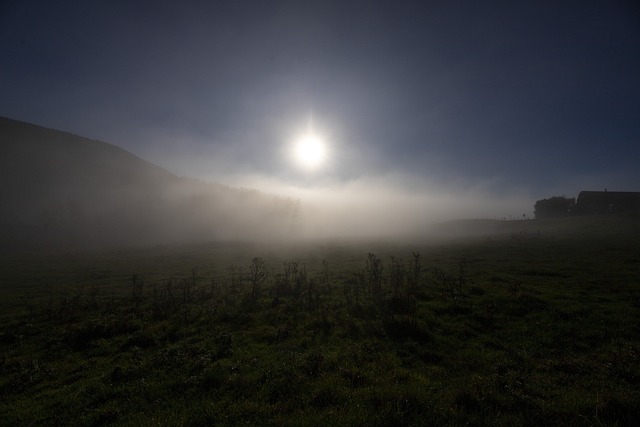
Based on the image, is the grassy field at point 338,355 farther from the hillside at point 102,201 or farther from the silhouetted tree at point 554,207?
the silhouetted tree at point 554,207

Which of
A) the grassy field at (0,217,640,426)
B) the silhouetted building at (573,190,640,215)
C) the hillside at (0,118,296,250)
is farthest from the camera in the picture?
the hillside at (0,118,296,250)

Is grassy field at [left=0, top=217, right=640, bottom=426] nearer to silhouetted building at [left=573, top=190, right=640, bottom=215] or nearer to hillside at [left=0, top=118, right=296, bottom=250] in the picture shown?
hillside at [left=0, top=118, right=296, bottom=250]

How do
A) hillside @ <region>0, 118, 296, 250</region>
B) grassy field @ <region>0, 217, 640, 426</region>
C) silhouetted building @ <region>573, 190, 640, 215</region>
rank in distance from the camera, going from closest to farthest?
1. grassy field @ <region>0, 217, 640, 426</region>
2. silhouetted building @ <region>573, 190, 640, 215</region>
3. hillside @ <region>0, 118, 296, 250</region>

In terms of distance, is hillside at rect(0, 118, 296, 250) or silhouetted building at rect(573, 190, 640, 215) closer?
silhouetted building at rect(573, 190, 640, 215)

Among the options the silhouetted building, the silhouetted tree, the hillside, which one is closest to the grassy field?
the hillside

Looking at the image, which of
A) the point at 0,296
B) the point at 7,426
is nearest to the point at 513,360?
the point at 7,426

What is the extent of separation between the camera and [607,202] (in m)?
86.0

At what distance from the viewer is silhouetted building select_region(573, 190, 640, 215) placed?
83.0m

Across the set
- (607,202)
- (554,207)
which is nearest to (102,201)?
(554,207)

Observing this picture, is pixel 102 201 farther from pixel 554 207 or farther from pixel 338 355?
pixel 554 207

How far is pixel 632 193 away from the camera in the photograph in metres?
83.9

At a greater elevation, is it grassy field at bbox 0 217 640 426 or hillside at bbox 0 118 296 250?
hillside at bbox 0 118 296 250

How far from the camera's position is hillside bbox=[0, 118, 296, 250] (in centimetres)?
9550

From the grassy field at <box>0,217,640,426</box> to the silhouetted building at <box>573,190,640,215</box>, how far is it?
299 ft
